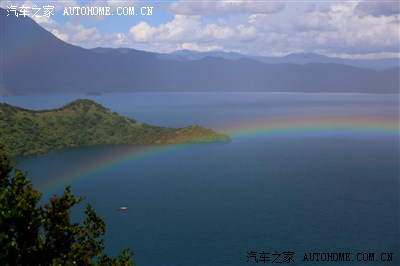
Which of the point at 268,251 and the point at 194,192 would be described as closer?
the point at 268,251

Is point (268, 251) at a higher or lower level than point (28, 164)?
lower

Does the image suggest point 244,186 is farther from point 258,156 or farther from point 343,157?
point 343,157

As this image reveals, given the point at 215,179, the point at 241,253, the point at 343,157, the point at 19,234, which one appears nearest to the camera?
the point at 19,234

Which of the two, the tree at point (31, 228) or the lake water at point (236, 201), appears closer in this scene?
the tree at point (31, 228)

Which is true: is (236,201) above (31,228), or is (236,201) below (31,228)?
below

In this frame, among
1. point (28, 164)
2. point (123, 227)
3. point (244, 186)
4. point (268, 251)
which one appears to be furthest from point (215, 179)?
point (28, 164)

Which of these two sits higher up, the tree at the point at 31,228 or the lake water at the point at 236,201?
the tree at the point at 31,228

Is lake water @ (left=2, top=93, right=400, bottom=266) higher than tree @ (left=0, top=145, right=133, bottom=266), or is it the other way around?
tree @ (left=0, top=145, right=133, bottom=266)

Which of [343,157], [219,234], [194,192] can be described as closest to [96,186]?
[194,192]

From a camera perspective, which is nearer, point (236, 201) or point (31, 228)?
point (31, 228)

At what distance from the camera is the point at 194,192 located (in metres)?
133

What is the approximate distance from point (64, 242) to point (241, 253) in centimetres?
6000

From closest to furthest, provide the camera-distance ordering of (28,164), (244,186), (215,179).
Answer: (244,186) < (215,179) < (28,164)

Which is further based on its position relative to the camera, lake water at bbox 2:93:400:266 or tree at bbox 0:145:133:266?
lake water at bbox 2:93:400:266
